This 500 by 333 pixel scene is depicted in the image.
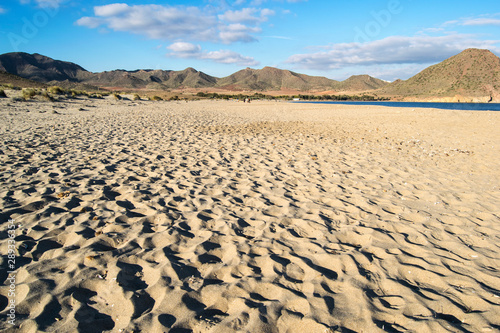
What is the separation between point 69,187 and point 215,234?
299 centimetres

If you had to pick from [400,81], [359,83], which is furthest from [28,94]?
[359,83]

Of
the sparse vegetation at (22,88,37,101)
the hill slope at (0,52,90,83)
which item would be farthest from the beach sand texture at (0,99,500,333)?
the hill slope at (0,52,90,83)

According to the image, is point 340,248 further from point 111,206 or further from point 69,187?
point 69,187

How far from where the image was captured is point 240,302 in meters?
2.16

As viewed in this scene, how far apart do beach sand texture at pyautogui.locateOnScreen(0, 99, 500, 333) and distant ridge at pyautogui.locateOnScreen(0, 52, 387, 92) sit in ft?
284

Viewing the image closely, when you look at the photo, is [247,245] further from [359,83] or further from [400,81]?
[359,83]

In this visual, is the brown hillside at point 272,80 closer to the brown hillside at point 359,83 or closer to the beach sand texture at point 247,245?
the brown hillside at point 359,83

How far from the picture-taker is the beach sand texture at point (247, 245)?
2.06 m

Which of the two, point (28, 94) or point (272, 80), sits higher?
point (272, 80)

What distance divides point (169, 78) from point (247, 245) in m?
158

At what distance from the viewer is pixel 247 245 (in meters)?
2.98

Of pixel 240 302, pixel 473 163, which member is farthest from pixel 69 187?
pixel 473 163

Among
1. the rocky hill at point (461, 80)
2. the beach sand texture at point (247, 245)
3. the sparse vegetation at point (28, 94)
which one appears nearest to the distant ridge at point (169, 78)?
the rocky hill at point (461, 80)

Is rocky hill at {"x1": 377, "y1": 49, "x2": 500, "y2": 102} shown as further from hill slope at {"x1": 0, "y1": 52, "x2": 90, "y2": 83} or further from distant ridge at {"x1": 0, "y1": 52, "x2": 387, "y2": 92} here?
hill slope at {"x1": 0, "y1": 52, "x2": 90, "y2": 83}
